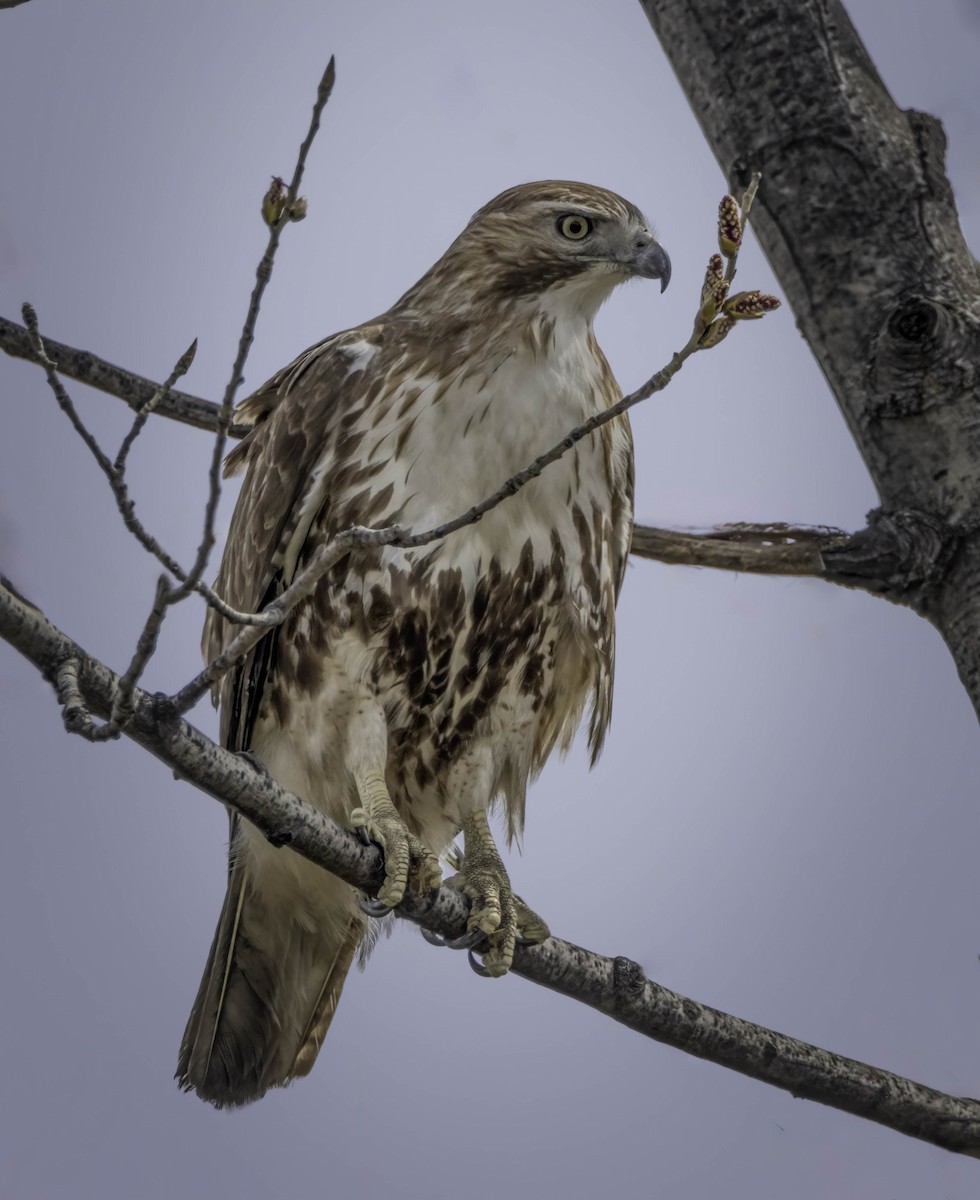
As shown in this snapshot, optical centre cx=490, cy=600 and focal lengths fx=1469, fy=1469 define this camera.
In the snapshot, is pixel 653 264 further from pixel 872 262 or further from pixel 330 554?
pixel 330 554

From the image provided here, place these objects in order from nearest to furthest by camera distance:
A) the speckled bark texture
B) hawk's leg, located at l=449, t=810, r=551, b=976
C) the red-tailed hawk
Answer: the speckled bark texture, hawk's leg, located at l=449, t=810, r=551, b=976, the red-tailed hawk

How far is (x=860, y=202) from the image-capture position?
3.20m

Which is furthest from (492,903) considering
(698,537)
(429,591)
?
(698,537)

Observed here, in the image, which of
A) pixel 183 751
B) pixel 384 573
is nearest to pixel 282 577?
pixel 384 573

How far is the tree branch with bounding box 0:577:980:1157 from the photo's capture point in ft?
8.95

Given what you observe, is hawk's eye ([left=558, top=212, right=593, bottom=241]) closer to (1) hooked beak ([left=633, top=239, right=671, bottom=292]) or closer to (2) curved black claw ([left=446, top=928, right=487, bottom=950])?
(1) hooked beak ([left=633, top=239, right=671, bottom=292])

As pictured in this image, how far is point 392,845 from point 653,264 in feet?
5.46

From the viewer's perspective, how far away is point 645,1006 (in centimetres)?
333

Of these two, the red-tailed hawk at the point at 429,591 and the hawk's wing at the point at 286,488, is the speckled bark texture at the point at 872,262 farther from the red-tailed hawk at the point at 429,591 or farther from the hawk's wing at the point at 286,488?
the hawk's wing at the point at 286,488

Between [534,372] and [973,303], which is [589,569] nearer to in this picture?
[534,372]

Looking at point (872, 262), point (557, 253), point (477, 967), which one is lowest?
point (477, 967)

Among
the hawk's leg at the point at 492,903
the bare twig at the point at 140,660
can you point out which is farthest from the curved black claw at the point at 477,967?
the bare twig at the point at 140,660

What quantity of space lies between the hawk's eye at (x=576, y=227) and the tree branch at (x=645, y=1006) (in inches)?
68.1

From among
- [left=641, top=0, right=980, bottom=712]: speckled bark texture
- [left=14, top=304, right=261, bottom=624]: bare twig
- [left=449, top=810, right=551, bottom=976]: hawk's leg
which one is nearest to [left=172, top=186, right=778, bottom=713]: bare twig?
[left=14, top=304, right=261, bottom=624]: bare twig
